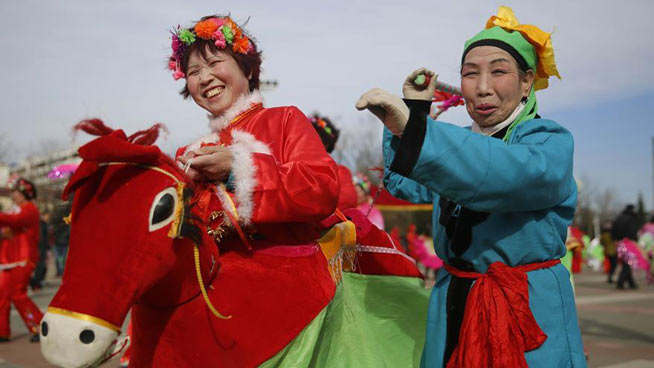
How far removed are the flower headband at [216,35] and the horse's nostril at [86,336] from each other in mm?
1286

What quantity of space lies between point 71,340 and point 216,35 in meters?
1.34

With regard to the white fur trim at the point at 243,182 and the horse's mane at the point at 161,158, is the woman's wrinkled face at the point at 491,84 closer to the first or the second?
the white fur trim at the point at 243,182

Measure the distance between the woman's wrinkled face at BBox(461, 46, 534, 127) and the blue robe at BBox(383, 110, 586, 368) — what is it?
0.45ft

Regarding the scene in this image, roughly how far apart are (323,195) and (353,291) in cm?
87

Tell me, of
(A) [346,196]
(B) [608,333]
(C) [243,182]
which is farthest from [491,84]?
(B) [608,333]

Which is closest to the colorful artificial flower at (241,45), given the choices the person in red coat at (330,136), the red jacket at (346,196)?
the red jacket at (346,196)

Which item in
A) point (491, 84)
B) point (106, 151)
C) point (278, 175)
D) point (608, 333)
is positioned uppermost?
point (491, 84)

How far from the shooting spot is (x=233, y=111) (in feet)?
7.84

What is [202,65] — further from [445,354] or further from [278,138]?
[445,354]

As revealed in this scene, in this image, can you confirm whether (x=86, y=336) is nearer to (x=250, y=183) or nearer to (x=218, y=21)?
(x=250, y=183)

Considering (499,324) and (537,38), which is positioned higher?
(537,38)

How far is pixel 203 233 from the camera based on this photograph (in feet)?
6.13

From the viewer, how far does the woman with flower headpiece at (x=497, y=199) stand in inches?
61.5

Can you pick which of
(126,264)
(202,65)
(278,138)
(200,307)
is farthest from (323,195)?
(202,65)
